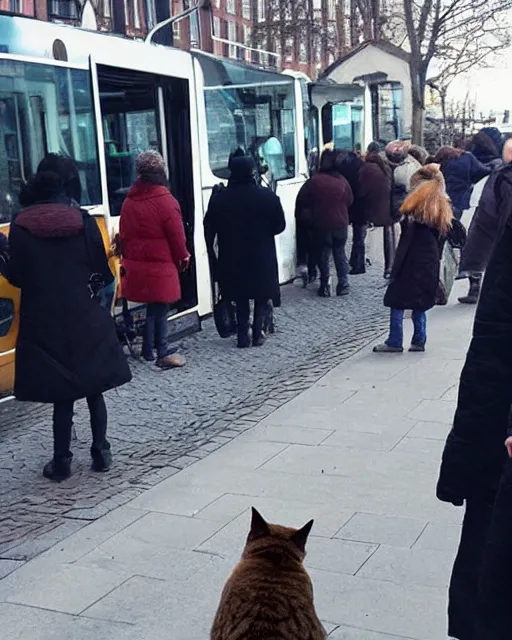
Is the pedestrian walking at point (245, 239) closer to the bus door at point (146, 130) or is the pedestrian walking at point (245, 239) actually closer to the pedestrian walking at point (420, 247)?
the bus door at point (146, 130)

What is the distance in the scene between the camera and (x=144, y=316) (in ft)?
32.9

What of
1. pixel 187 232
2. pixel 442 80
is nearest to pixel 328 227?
pixel 187 232

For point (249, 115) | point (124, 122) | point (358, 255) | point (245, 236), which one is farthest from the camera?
point (358, 255)

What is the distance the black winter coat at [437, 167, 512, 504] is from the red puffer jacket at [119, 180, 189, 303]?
19.9 feet

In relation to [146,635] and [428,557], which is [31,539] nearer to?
[146,635]

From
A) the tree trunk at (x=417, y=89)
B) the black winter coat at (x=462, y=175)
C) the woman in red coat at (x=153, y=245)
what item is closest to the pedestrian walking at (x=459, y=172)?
the black winter coat at (x=462, y=175)

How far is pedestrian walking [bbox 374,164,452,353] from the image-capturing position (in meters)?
8.95

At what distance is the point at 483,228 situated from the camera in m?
9.12

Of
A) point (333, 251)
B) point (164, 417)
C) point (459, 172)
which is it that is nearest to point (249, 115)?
point (333, 251)

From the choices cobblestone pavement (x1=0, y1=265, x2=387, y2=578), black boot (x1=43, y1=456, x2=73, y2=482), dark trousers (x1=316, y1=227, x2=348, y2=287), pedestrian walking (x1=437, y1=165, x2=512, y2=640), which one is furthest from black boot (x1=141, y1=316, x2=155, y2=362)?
pedestrian walking (x1=437, y1=165, x2=512, y2=640)

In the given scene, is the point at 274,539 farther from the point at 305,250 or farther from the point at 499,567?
the point at 305,250

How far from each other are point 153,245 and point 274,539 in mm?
6024

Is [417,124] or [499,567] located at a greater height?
[417,124]

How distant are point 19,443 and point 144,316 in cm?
308
